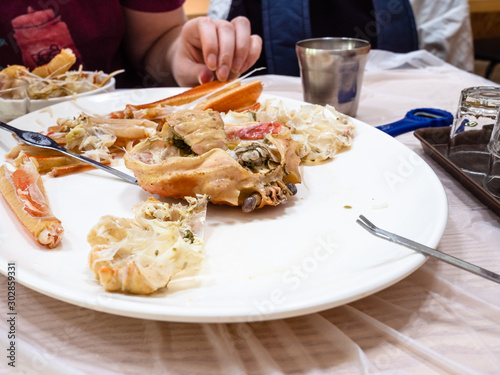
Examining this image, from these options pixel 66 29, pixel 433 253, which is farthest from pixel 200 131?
pixel 66 29

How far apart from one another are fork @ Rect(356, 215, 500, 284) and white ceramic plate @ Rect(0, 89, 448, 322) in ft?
0.05

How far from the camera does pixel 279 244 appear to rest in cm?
83

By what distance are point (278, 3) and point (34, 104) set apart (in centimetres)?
201

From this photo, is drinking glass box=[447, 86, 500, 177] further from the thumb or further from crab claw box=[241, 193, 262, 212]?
the thumb

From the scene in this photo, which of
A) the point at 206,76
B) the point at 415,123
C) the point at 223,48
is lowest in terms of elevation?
the point at 415,123

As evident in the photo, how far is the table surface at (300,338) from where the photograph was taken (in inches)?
23.4

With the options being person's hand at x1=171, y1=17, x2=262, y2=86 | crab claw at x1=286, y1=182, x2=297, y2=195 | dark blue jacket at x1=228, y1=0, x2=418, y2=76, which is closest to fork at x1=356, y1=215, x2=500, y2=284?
crab claw at x1=286, y1=182, x2=297, y2=195

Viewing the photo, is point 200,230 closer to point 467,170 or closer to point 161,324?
point 161,324

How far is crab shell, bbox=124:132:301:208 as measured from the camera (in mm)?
932

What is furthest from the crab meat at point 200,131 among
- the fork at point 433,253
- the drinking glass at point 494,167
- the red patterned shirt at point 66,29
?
the red patterned shirt at point 66,29

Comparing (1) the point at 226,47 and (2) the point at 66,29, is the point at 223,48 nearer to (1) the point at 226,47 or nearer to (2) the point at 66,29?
(1) the point at 226,47

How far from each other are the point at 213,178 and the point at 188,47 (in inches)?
48.8

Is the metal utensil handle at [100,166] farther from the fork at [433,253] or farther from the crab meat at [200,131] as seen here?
the fork at [433,253]

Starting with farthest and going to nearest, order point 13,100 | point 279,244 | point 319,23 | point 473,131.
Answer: point 319,23
point 13,100
point 473,131
point 279,244
